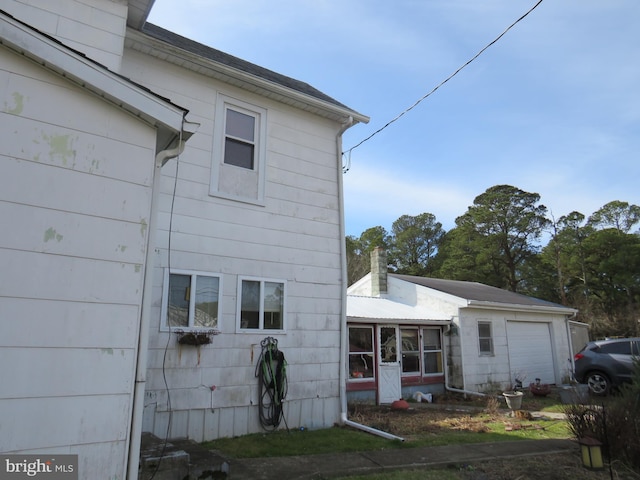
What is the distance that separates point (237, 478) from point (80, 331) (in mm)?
2721

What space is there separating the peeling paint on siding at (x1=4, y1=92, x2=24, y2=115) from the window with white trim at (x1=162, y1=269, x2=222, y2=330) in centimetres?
347

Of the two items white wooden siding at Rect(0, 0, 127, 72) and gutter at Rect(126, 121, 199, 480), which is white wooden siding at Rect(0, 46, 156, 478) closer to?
gutter at Rect(126, 121, 199, 480)

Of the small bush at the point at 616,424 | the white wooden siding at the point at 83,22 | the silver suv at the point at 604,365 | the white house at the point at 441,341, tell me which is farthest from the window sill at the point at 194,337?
the silver suv at the point at 604,365

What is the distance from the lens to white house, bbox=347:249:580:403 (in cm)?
1170

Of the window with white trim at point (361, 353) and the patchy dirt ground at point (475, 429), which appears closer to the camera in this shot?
the patchy dirt ground at point (475, 429)

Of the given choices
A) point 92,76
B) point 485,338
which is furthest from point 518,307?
point 92,76

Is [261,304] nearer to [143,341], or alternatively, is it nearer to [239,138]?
[239,138]

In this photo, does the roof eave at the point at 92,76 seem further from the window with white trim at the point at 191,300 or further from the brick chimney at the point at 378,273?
the brick chimney at the point at 378,273

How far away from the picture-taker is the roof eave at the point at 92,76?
3.41 meters

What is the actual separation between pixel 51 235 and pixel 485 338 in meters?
13.8

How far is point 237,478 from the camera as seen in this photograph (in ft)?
15.8

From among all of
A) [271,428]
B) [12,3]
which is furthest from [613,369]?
[12,3]

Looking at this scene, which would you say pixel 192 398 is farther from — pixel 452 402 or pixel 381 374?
pixel 452 402

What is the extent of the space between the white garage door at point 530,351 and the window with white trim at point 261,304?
416 inches
